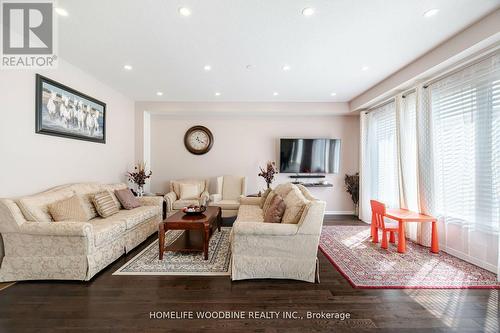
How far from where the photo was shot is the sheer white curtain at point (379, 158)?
13.5 ft

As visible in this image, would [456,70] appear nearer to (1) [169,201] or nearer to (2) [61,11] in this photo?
(2) [61,11]

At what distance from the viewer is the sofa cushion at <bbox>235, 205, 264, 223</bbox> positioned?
317 cm

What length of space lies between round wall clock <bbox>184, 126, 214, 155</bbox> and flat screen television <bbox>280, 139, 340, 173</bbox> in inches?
73.9

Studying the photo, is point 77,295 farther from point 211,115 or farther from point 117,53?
point 211,115

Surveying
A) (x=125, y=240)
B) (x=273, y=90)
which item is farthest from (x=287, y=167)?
(x=125, y=240)

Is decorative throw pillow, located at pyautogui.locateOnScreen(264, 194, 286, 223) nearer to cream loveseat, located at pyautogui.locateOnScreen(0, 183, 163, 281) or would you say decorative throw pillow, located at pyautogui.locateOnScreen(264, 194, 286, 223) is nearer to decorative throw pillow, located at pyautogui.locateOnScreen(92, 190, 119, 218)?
cream loveseat, located at pyautogui.locateOnScreen(0, 183, 163, 281)

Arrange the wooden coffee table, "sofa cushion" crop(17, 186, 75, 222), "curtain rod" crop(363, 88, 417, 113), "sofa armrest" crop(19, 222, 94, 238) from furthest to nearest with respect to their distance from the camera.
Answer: "curtain rod" crop(363, 88, 417, 113)
the wooden coffee table
"sofa cushion" crop(17, 186, 75, 222)
"sofa armrest" crop(19, 222, 94, 238)

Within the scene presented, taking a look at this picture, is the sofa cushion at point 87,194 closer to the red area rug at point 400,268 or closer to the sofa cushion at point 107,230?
the sofa cushion at point 107,230

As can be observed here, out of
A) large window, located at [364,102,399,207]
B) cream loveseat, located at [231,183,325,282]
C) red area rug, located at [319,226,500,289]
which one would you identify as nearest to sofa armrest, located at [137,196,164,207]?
cream loveseat, located at [231,183,325,282]

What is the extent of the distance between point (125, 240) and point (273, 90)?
12.3ft

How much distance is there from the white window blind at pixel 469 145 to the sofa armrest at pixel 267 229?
247 cm

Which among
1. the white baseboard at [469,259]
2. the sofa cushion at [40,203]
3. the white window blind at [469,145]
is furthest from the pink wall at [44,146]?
the white baseboard at [469,259]

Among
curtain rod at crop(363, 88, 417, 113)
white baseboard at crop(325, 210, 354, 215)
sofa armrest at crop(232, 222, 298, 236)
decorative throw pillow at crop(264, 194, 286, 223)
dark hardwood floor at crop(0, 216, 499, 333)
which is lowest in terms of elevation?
dark hardwood floor at crop(0, 216, 499, 333)

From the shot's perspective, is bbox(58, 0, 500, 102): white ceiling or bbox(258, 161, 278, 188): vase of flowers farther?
bbox(258, 161, 278, 188): vase of flowers
